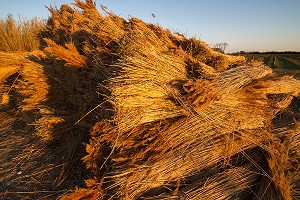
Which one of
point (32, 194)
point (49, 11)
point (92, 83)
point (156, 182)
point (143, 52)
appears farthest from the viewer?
point (49, 11)

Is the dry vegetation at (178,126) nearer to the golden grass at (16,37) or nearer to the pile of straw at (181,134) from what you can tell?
the pile of straw at (181,134)

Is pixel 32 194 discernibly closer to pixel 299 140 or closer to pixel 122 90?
pixel 122 90

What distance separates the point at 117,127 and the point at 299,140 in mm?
1835

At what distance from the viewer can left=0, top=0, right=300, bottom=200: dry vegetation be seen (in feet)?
7.16

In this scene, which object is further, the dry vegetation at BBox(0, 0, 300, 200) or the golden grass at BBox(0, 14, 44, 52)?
the golden grass at BBox(0, 14, 44, 52)

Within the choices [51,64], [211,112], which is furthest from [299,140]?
[51,64]

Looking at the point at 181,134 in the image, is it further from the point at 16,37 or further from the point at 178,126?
the point at 16,37

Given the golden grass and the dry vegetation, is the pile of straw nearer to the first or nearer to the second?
the dry vegetation

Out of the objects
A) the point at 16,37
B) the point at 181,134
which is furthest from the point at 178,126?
the point at 16,37

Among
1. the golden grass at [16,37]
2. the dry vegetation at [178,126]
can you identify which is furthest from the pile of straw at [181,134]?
the golden grass at [16,37]

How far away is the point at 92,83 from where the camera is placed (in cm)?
295

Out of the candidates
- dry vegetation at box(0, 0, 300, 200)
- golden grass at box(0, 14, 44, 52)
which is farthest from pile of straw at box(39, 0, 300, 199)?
golden grass at box(0, 14, 44, 52)

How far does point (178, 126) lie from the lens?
92.2 inches

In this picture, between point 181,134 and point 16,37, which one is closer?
point 181,134
